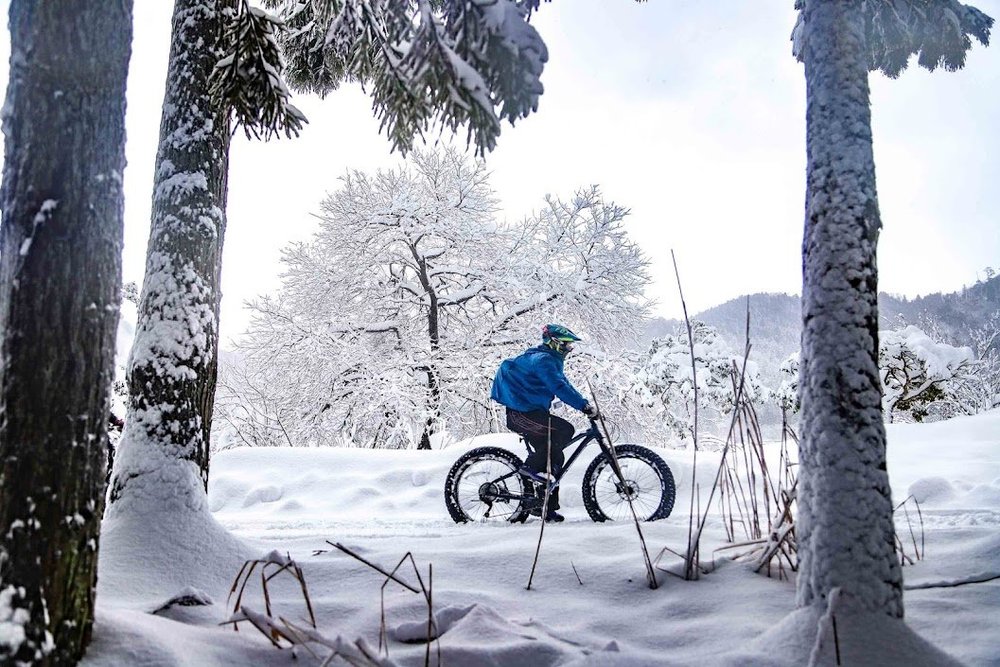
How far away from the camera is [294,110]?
3.54m

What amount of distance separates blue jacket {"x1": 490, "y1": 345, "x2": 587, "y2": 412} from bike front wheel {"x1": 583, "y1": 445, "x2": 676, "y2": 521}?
69cm

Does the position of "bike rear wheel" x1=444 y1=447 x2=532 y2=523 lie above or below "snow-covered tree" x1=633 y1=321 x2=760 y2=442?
below

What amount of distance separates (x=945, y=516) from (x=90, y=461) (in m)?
5.54

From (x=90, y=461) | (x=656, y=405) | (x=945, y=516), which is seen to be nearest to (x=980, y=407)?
(x=656, y=405)

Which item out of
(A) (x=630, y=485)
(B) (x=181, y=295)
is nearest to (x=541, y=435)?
(A) (x=630, y=485)

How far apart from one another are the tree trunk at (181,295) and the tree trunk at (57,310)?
1680mm

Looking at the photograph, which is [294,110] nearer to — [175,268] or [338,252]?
[175,268]

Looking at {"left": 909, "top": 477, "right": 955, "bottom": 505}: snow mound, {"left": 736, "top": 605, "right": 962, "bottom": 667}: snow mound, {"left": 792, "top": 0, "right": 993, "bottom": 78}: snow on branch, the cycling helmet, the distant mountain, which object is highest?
the distant mountain

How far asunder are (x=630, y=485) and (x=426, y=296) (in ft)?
35.6

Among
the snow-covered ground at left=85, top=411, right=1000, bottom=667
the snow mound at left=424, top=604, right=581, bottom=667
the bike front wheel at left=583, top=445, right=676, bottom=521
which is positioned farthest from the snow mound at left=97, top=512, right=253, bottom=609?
the bike front wheel at left=583, top=445, right=676, bottom=521

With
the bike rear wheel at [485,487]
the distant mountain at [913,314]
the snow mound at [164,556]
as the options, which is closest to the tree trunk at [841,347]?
the snow mound at [164,556]

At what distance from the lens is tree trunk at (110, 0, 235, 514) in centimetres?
349

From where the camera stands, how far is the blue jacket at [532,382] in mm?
5402

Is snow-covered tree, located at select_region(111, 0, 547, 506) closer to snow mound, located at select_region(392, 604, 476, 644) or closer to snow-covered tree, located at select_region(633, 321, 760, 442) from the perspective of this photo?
snow mound, located at select_region(392, 604, 476, 644)
